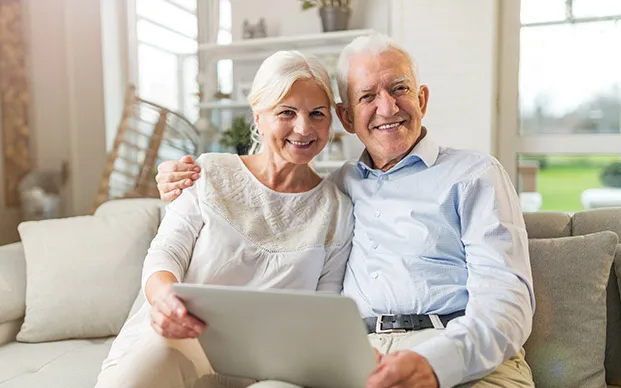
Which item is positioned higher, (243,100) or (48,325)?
(243,100)

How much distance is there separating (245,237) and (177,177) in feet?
0.79

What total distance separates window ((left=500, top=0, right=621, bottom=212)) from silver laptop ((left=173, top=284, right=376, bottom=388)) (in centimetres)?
201

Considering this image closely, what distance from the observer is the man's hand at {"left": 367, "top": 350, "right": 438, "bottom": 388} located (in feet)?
3.37

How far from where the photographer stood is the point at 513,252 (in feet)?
4.19

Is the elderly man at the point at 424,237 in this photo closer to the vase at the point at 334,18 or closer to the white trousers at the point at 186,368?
the white trousers at the point at 186,368

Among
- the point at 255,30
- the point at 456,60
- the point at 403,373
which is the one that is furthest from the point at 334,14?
the point at 403,373

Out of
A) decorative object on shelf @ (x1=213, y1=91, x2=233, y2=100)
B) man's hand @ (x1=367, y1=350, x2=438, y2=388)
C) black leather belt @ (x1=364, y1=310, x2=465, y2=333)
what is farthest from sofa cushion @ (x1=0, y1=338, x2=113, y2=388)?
decorative object on shelf @ (x1=213, y1=91, x2=233, y2=100)

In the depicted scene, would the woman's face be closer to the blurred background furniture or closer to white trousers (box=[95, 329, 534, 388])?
white trousers (box=[95, 329, 534, 388])

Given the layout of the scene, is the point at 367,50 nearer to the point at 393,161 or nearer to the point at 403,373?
the point at 393,161

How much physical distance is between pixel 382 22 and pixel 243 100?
0.92 metres

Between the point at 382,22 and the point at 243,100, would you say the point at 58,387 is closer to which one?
the point at 243,100

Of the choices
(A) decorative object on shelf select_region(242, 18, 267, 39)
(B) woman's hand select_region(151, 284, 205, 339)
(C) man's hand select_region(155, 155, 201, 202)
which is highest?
(A) decorative object on shelf select_region(242, 18, 267, 39)

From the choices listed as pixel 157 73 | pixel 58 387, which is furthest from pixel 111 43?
pixel 58 387

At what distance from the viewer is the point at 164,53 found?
3770 millimetres
